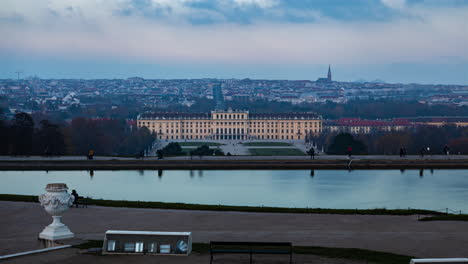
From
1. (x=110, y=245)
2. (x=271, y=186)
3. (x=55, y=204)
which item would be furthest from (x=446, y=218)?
(x=271, y=186)

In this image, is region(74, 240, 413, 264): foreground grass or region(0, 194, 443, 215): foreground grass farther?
region(0, 194, 443, 215): foreground grass

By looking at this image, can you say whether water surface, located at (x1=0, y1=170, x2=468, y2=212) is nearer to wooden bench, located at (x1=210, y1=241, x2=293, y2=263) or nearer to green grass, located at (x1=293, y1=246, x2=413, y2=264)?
green grass, located at (x1=293, y1=246, x2=413, y2=264)

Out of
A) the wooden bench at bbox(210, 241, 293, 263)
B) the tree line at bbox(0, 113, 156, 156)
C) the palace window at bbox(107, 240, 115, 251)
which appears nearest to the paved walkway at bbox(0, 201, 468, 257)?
the wooden bench at bbox(210, 241, 293, 263)

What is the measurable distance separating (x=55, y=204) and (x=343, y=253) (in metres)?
4.28

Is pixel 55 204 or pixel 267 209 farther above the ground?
pixel 55 204

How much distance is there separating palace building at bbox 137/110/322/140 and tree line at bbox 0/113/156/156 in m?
23.6

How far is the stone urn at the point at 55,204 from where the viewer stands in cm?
1248

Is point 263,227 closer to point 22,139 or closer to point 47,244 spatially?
point 47,244

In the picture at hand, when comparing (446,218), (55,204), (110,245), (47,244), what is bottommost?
(446,218)

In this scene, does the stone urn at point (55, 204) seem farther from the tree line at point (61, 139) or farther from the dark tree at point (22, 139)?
the dark tree at point (22, 139)

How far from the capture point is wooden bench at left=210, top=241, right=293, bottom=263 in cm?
1120

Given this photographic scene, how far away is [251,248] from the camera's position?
11.3 metres

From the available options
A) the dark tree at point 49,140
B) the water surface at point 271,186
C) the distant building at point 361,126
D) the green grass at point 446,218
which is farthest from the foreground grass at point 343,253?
the distant building at point 361,126

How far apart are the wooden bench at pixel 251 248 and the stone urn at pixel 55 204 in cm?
237
